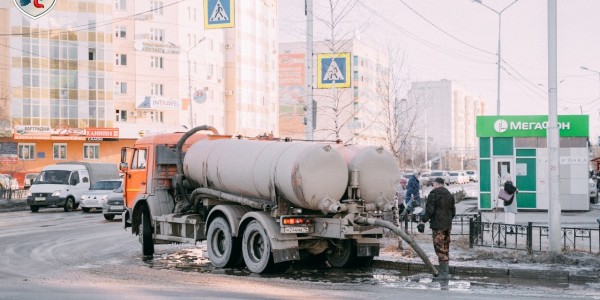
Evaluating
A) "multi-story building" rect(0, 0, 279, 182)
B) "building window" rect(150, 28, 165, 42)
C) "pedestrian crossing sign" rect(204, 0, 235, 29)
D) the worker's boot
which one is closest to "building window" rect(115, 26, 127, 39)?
"multi-story building" rect(0, 0, 279, 182)

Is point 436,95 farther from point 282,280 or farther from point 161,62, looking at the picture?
point 282,280

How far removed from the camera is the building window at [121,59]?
76.3m

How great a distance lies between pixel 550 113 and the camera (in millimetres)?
15094

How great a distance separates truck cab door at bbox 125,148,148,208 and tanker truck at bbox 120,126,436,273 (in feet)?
3.40

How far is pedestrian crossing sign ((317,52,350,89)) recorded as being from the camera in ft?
68.8

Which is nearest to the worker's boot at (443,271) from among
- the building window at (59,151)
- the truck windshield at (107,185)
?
the truck windshield at (107,185)

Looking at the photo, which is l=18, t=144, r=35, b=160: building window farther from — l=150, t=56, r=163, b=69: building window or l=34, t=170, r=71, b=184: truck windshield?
l=34, t=170, r=71, b=184: truck windshield

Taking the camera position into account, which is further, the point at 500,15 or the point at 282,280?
the point at 500,15

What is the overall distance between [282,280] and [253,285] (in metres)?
0.85

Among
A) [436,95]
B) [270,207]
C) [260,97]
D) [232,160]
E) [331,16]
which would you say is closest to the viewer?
[270,207]

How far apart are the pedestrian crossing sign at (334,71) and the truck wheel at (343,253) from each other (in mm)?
7056

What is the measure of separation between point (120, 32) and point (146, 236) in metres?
62.7

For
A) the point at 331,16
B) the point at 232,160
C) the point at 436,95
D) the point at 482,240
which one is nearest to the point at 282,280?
the point at 232,160

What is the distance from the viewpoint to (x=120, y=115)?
76625 mm
